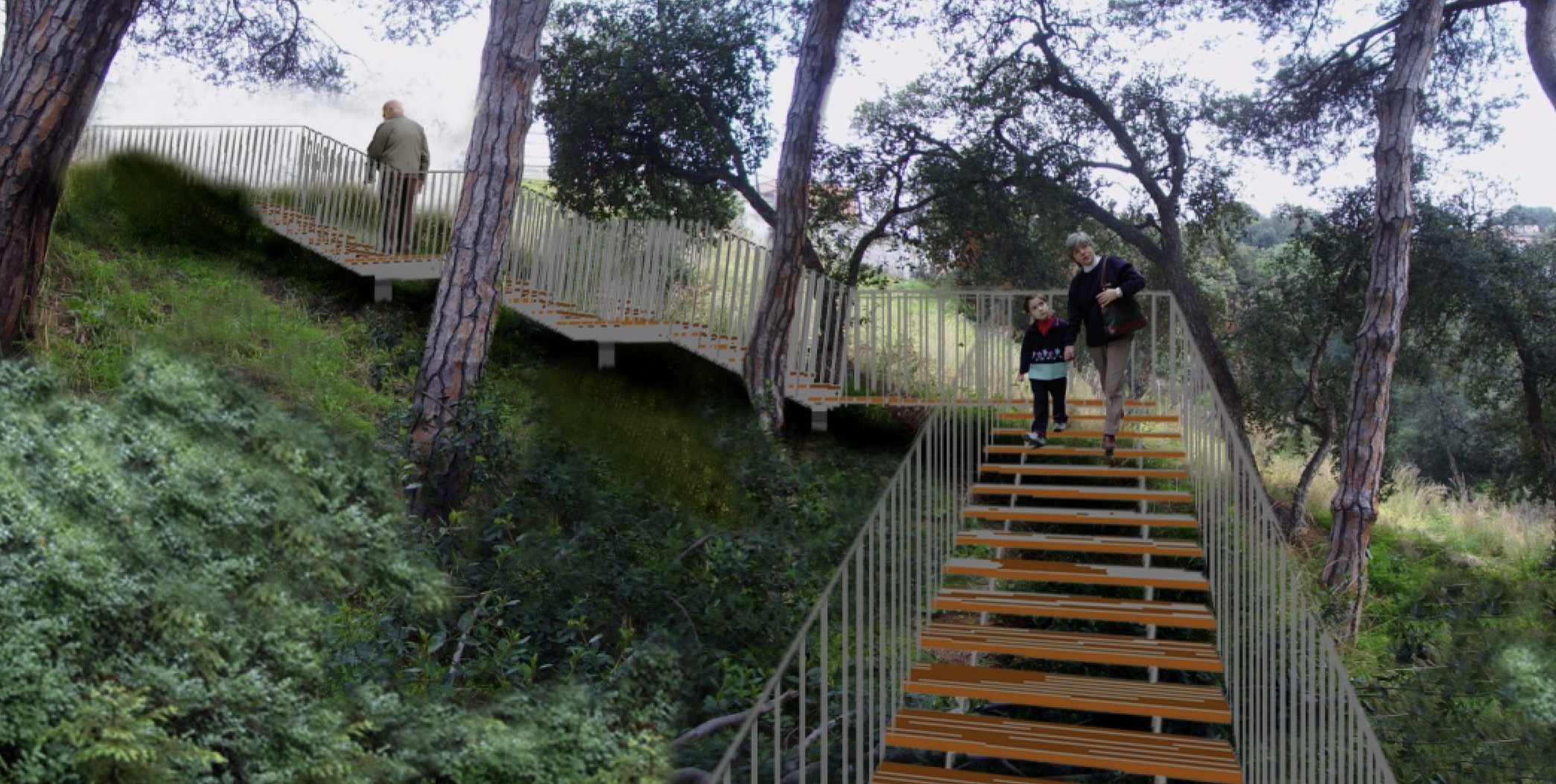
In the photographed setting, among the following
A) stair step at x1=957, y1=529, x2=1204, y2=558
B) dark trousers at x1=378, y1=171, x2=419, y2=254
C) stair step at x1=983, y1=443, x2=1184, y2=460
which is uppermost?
dark trousers at x1=378, y1=171, x2=419, y2=254

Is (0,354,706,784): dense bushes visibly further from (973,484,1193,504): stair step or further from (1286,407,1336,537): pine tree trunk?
(1286,407,1336,537): pine tree trunk

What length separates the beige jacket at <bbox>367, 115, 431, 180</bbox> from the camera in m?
11.3

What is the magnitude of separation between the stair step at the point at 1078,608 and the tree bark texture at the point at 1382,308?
5.05 metres

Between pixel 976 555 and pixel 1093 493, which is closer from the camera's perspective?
pixel 1093 493

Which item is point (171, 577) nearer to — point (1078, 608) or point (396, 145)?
point (1078, 608)

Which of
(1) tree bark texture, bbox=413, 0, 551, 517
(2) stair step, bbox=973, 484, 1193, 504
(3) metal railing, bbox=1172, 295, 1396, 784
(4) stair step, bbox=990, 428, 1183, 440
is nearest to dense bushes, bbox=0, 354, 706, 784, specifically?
(1) tree bark texture, bbox=413, 0, 551, 517

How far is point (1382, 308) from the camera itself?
36.7 feet

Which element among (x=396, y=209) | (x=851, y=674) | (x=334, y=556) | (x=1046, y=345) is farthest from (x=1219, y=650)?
(x=396, y=209)

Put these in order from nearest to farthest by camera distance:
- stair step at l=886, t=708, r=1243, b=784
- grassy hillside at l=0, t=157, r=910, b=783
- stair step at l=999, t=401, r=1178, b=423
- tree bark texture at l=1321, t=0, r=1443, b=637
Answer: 1. grassy hillside at l=0, t=157, r=910, b=783
2. stair step at l=886, t=708, r=1243, b=784
3. stair step at l=999, t=401, r=1178, b=423
4. tree bark texture at l=1321, t=0, r=1443, b=637

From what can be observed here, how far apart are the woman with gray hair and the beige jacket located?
6.32 m

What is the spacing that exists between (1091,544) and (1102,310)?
66.7 inches

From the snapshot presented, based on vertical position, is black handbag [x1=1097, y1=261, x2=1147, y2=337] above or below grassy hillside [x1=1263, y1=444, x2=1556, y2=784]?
above

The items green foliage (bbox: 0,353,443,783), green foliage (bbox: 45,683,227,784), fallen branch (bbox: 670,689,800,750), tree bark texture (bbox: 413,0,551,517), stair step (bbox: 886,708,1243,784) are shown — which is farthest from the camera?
tree bark texture (bbox: 413,0,551,517)

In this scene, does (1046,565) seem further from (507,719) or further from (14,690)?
(14,690)
